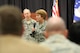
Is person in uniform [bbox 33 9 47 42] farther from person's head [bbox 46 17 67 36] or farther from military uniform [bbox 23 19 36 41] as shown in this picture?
person's head [bbox 46 17 67 36]

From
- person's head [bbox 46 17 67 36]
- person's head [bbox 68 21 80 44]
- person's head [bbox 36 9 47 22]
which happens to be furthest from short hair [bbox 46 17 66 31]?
person's head [bbox 36 9 47 22]

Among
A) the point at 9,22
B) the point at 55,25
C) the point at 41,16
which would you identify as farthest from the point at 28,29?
the point at 9,22

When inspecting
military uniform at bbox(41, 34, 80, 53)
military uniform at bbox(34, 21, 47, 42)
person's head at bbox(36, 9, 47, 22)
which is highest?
person's head at bbox(36, 9, 47, 22)

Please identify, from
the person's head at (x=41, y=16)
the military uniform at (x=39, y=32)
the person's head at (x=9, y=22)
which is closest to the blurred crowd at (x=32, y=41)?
the person's head at (x=9, y=22)

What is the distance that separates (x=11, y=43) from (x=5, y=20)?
169 mm

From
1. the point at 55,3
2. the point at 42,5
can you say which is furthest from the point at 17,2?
the point at 55,3

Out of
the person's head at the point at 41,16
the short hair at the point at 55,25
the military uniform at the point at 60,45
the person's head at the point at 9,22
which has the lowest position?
the military uniform at the point at 60,45

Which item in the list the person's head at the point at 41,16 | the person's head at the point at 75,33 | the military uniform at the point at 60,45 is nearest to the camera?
the military uniform at the point at 60,45

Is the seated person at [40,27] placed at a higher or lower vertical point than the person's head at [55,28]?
lower

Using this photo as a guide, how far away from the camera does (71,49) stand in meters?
2.33

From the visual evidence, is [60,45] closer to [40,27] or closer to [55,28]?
[55,28]

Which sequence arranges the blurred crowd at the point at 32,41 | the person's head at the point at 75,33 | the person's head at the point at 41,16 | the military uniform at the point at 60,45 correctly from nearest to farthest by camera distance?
the blurred crowd at the point at 32,41, the military uniform at the point at 60,45, the person's head at the point at 75,33, the person's head at the point at 41,16

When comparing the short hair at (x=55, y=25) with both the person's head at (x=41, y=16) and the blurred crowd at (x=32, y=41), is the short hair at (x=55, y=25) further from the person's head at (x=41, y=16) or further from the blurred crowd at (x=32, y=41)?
the person's head at (x=41, y=16)

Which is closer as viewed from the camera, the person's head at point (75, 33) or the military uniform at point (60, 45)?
the military uniform at point (60, 45)
